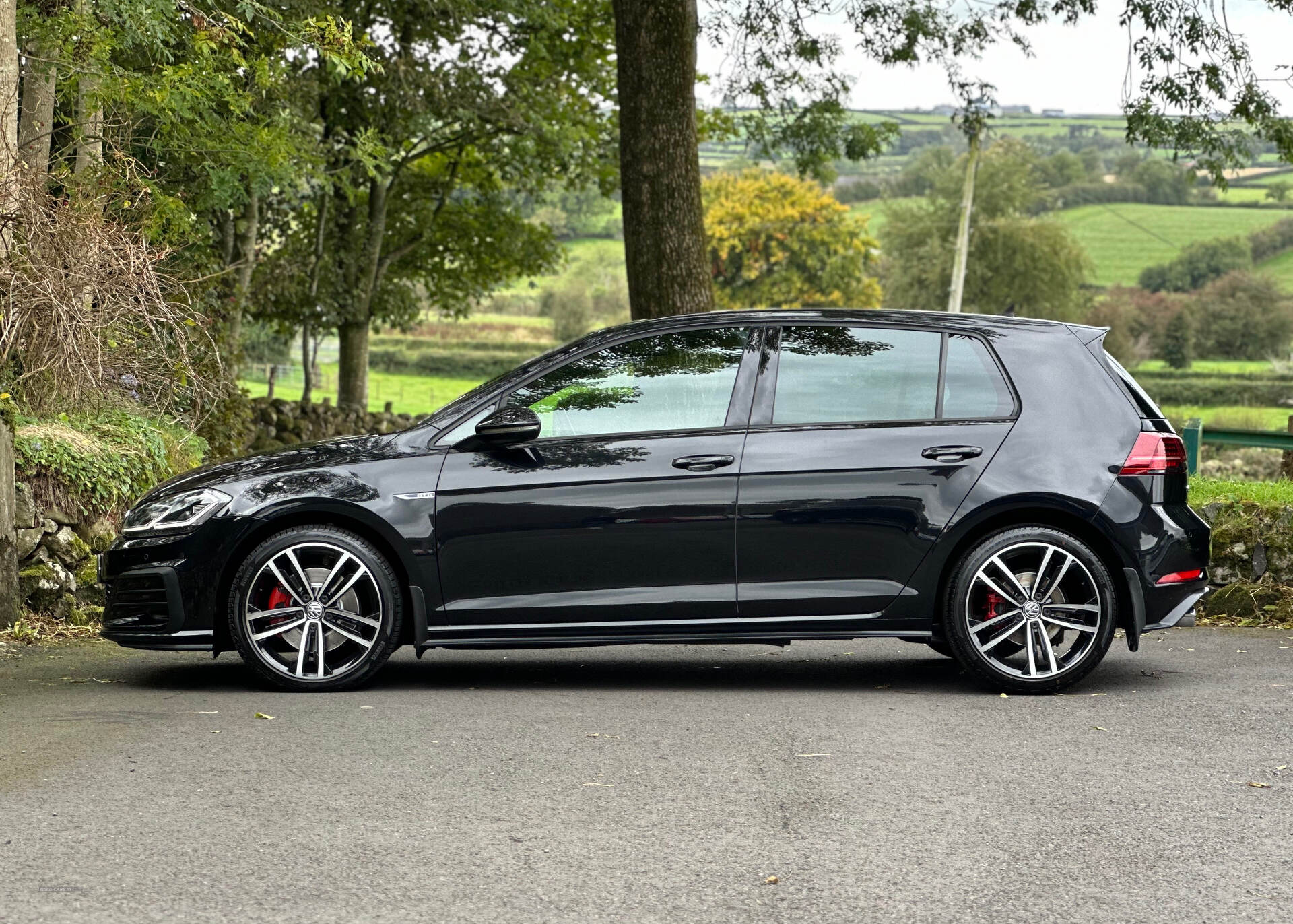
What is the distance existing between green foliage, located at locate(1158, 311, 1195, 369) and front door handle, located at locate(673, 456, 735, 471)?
86333 mm

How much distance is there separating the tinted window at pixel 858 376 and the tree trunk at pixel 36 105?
21.5 ft

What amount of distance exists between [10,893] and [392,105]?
2353 cm

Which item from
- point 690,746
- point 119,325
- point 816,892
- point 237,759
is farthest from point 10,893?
point 119,325

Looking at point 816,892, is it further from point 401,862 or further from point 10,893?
point 10,893

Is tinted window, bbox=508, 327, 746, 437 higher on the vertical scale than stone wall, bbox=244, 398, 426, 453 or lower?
higher

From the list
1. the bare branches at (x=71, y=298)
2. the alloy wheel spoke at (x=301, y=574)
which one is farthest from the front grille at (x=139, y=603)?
the bare branches at (x=71, y=298)

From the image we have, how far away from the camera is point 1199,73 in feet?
54.5

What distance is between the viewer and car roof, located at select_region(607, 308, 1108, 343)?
7.23 meters

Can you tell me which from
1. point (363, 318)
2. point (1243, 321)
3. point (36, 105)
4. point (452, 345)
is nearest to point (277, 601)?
point (36, 105)

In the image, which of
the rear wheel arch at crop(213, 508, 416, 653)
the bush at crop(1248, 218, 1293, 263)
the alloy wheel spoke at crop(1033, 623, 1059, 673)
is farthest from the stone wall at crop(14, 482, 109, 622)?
the bush at crop(1248, 218, 1293, 263)

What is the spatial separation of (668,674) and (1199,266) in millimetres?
103424

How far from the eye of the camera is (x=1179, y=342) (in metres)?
89.0

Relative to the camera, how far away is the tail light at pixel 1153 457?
7.01 m

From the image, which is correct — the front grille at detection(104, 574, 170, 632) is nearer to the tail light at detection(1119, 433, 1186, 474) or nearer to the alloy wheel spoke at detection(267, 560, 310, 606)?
the alloy wheel spoke at detection(267, 560, 310, 606)
